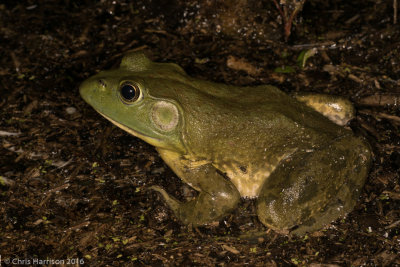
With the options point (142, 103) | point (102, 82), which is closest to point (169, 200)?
point (142, 103)

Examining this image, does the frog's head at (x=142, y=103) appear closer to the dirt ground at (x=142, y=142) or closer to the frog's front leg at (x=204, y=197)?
the frog's front leg at (x=204, y=197)

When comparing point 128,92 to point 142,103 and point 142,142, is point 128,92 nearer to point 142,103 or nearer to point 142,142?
point 142,103

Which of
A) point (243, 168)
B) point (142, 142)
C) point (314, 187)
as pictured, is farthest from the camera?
point (142, 142)

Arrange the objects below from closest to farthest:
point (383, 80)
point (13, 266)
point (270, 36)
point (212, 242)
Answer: point (13, 266) → point (212, 242) → point (383, 80) → point (270, 36)

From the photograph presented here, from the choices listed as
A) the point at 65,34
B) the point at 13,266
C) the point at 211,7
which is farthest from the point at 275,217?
the point at 65,34

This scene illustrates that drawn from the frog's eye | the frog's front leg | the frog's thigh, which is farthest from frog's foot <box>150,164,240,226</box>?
the frog's eye

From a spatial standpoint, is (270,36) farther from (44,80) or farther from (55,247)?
(55,247)

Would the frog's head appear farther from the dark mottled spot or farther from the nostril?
the dark mottled spot
